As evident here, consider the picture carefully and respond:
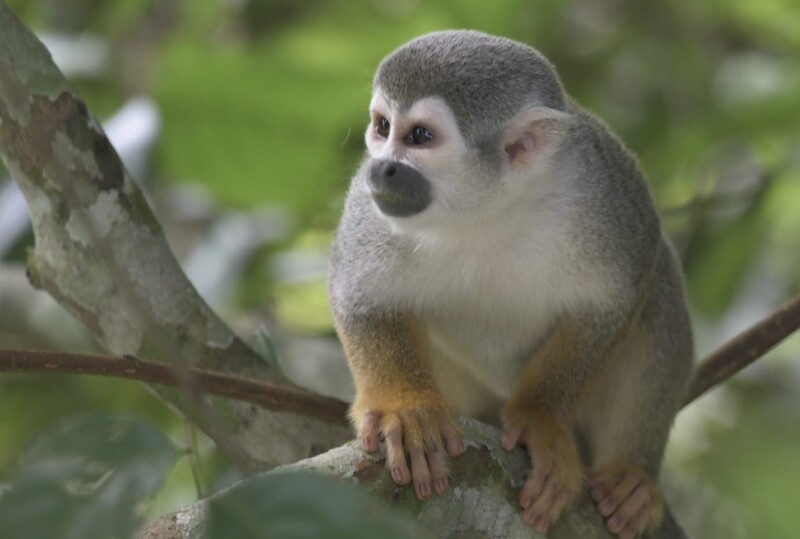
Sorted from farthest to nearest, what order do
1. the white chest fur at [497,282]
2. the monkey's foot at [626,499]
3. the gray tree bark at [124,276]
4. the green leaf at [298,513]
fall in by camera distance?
the white chest fur at [497,282], the monkey's foot at [626,499], the gray tree bark at [124,276], the green leaf at [298,513]

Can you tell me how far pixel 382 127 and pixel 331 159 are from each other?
55.4 inches

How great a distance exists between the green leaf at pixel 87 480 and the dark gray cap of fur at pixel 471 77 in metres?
1.27

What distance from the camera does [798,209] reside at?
4.82 metres

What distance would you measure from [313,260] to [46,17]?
1.85 metres

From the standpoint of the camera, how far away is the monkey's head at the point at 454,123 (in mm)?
2541

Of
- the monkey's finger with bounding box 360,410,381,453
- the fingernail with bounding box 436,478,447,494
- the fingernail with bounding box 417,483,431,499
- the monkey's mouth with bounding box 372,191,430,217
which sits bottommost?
the monkey's finger with bounding box 360,410,381,453

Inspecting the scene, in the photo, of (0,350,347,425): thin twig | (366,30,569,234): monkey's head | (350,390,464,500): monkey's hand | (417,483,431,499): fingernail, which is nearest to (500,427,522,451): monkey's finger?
(350,390,464,500): monkey's hand

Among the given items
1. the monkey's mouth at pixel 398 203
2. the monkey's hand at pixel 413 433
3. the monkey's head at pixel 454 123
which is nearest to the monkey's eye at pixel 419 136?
the monkey's head at pixel 454 123

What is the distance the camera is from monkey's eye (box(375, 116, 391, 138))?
262 centimetres

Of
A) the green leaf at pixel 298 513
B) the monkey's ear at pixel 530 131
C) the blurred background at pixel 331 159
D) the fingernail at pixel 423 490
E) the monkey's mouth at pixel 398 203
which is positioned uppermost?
the green leaf at pixel 298 513

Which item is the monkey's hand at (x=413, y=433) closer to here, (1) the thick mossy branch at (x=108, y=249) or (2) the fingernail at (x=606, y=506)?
(1) the thick mossy branch at (x=108, y=249)

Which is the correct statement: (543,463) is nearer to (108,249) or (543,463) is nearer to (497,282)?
(497,282)

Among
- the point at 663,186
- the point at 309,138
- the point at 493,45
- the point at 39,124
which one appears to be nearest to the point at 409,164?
the point at 493,45

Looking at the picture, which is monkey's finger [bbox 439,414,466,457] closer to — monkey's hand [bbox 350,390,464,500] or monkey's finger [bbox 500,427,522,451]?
monkey's hand [bbox 350,390,464,500]
